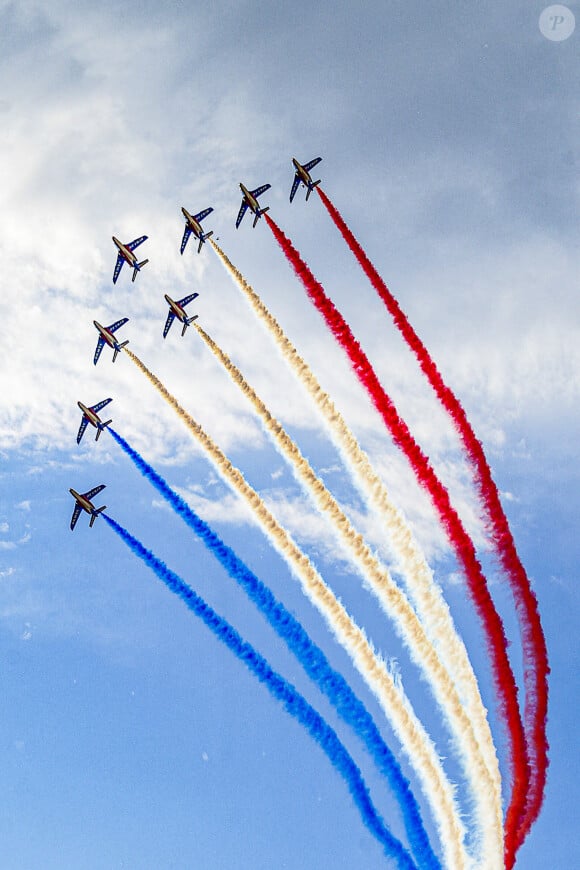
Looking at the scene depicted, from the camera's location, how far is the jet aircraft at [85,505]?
69.8 meters

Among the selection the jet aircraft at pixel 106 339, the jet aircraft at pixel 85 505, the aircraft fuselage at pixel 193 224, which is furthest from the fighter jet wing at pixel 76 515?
the aircraft fuselage at pixel 193 224

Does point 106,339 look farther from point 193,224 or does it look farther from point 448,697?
point 448,697

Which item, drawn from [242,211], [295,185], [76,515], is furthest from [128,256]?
[76,515]

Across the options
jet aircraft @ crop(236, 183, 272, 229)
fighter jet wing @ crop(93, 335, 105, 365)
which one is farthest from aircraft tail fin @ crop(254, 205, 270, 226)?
fighter jet wing @ crop(93, 335, 105, 365)

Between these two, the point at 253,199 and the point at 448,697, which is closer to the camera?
the point at 448,697

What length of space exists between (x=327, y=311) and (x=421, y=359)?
775 cm

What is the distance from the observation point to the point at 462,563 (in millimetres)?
51438

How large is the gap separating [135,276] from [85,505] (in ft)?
78.9

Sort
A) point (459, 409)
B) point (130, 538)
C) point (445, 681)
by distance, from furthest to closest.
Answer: point (130, 538)
point (459, 409)
point (445, 681)

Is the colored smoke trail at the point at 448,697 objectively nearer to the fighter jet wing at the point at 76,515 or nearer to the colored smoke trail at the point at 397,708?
the colored smoke trail at the point at 397,708

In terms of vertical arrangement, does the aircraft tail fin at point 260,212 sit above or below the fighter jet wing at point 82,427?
above

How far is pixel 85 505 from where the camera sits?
69.9 m

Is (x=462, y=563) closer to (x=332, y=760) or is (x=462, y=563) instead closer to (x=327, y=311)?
(x=332, y=760)

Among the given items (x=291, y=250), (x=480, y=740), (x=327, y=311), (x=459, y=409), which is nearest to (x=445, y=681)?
(x=480, y=740)
